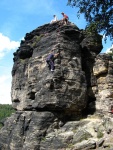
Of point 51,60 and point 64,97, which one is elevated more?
point 51,60

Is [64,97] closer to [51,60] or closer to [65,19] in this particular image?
[51,60]

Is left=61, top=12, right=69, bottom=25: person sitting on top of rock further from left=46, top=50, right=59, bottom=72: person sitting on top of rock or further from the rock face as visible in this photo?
left=46, top=50, right=59, bottom=72: person sitting on top of rock

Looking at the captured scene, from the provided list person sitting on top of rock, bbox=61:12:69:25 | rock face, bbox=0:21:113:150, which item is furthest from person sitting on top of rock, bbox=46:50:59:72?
person sitting on top of rock, bbox=61:12:69:25

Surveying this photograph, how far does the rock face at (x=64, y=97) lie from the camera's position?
1806 cm

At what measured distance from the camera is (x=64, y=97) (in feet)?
64.4

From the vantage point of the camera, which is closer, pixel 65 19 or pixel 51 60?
pixel 51 60

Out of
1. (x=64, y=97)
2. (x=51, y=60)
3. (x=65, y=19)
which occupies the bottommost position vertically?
(x=64, y=97)

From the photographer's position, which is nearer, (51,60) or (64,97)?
(64,97)

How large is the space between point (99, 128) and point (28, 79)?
9.08 metres

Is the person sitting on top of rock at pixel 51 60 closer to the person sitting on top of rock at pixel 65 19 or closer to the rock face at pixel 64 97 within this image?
the rock face at pixel 64 97

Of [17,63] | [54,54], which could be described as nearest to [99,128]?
[54,54]

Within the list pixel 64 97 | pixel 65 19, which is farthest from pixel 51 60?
pixel 65 19

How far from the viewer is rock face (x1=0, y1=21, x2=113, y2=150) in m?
18.1

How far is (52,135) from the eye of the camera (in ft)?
59.9
